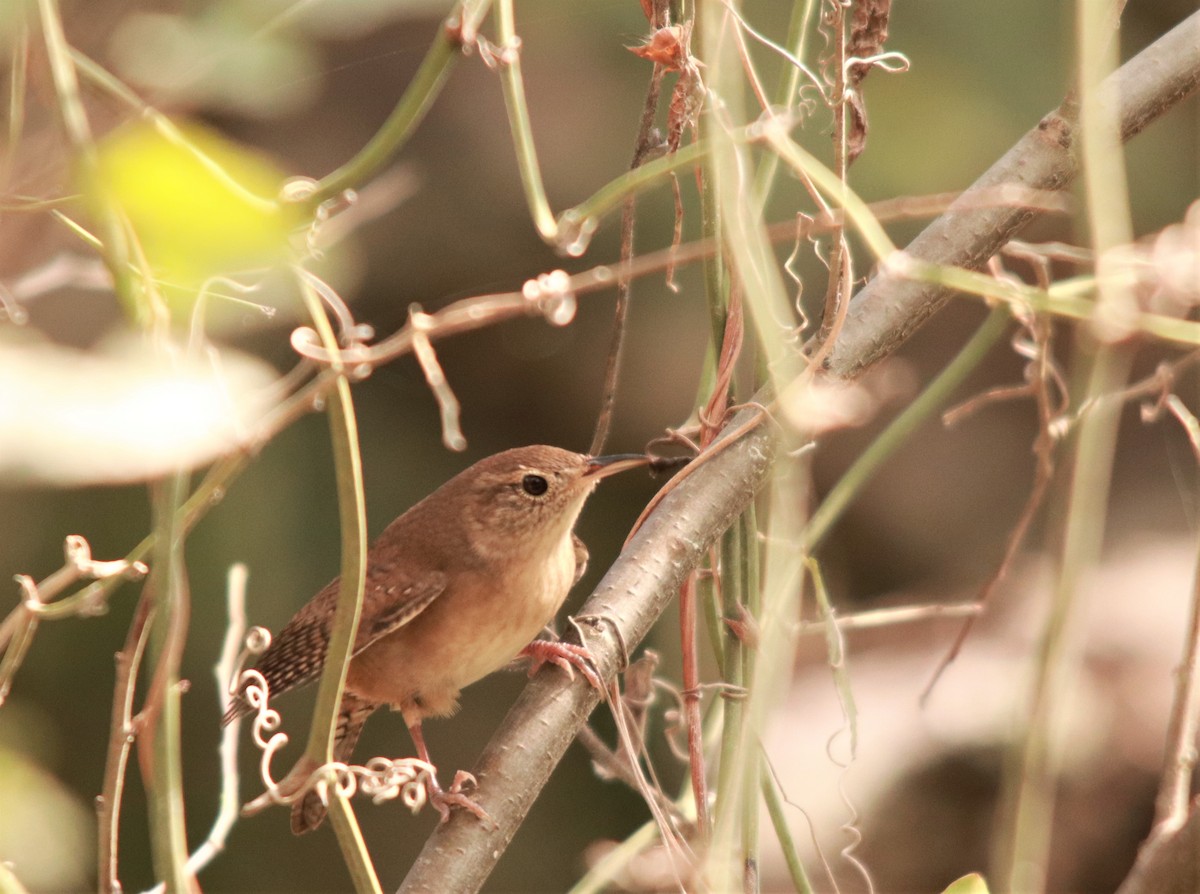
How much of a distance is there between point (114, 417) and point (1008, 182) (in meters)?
1.27

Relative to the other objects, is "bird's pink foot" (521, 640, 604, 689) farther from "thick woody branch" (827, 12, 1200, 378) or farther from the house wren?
the house wren

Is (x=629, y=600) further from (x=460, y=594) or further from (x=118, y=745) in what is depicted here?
(x=460, y=594)

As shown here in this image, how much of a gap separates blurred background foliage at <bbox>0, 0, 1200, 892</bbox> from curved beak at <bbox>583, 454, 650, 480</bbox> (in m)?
0.74

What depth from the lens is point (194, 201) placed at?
0.86m

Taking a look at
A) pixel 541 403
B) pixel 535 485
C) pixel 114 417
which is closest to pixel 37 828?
pixel 114 417

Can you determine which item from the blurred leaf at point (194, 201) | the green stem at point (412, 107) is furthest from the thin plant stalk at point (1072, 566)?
the blurred leaf at point (194, 201)

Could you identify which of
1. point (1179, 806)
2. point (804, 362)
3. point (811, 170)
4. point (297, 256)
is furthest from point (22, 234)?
point (1179, 806)

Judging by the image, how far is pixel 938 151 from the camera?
4918 mm

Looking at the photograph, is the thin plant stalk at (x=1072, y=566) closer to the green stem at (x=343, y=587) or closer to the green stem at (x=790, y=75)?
the green stem at (x=790, y=75)

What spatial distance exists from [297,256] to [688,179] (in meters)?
3.98

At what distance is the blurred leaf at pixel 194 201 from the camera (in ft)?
2.82

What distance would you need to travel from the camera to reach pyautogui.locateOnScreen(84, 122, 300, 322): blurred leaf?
858mm

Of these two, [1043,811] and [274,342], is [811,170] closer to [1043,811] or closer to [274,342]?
[1043,811]

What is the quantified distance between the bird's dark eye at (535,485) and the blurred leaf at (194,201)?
190 cm
